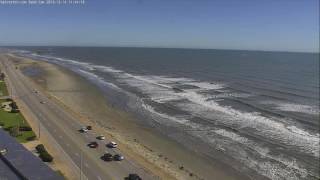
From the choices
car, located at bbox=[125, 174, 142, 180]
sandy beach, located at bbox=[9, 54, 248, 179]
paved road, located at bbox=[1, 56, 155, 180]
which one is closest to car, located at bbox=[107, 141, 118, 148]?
paved road, located at bbox=[1, 56, 155, 180]

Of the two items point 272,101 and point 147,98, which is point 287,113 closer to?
point 272,101

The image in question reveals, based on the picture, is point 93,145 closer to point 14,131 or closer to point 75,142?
point 75,142

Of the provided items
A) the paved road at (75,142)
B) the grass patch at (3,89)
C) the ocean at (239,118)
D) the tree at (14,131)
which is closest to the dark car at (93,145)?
the paved road at (75,142)

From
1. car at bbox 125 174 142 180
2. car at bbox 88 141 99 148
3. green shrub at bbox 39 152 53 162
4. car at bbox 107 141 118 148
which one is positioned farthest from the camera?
car at bbox 107 141 118 148

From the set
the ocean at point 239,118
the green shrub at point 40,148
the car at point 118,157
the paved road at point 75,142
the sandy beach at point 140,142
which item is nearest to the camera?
the paved road at point 75,142

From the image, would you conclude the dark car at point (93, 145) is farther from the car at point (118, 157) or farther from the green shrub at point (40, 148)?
the green shrub at point (40, 148)

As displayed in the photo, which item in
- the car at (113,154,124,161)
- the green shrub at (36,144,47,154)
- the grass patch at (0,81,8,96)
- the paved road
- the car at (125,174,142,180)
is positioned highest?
the green shrub at (36,144,47,154)

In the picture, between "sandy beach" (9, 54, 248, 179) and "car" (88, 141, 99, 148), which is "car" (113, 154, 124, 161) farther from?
"car" (88, 141, 99, 148)

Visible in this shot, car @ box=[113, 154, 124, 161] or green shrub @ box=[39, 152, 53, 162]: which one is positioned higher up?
green shrub @ box=[39, 152, 53, 162]
